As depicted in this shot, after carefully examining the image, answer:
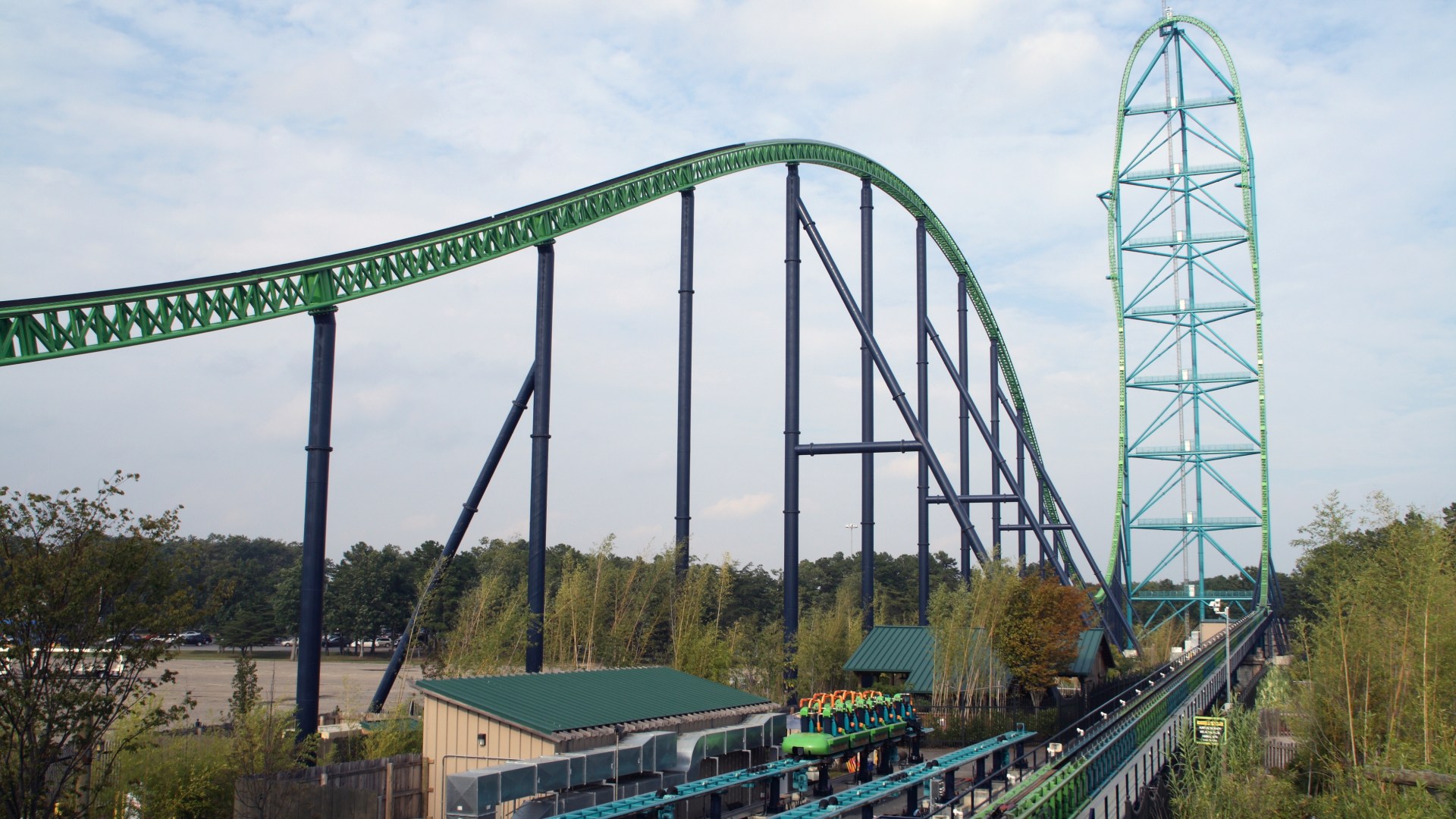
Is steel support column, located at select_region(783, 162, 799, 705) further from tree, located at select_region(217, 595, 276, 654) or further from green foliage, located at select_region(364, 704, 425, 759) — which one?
tree, located at select_region(217, 595, 276, 654)

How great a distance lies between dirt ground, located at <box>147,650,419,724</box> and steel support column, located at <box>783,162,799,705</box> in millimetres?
10561

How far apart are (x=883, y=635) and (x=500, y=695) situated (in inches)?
715

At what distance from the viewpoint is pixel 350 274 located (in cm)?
1912

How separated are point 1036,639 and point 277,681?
107 feet

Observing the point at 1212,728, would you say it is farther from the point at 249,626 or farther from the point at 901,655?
the point at 249,626

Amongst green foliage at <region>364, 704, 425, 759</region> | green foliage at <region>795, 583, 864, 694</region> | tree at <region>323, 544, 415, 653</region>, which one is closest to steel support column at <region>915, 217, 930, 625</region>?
green foliage at <region>795, 583, 864, 694</region>

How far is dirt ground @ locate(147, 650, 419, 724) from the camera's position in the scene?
37.3m

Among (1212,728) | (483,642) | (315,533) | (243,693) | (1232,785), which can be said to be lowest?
(1232,785)

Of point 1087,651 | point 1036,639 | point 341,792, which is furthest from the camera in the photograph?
point 1087,651

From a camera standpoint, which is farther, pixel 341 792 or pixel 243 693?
pixel 243 693

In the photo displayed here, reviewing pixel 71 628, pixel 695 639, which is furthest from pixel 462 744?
pixel 695 639

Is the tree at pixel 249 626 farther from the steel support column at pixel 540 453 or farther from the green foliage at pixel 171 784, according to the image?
the green foliage at pixel 171 784

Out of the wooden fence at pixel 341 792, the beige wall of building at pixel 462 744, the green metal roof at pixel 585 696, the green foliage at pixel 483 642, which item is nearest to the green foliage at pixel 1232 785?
the green metal roof at pixel 585 696

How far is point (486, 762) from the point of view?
603 inches
